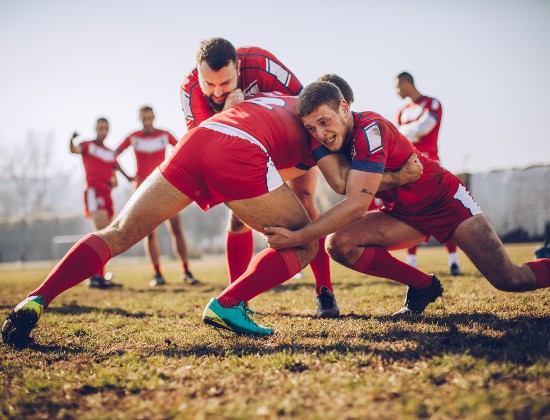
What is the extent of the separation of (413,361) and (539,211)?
18.8 meters

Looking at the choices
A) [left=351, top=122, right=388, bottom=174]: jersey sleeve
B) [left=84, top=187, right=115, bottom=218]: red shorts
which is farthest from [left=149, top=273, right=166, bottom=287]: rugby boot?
[left=351, top=122, right=388, bottom=174]: jersey sleeve

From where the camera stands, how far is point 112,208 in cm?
895

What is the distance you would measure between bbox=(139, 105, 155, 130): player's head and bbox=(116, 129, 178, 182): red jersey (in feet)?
0.49

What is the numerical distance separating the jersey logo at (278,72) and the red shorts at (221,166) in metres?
1.37

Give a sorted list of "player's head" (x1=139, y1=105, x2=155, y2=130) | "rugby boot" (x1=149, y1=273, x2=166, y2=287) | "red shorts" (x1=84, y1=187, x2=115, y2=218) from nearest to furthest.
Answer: "rugby boot" (x1=149, y1=273, x2=166, y2=287) → "red shorts" (x1=84, y1=187, x2=115, y2=218) → "player's head" (x1=139, y1=105, x2=155, y2=130)

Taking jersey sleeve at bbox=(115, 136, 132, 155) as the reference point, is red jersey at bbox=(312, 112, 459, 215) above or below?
below

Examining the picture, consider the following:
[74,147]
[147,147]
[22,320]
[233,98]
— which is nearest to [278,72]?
[233,98]

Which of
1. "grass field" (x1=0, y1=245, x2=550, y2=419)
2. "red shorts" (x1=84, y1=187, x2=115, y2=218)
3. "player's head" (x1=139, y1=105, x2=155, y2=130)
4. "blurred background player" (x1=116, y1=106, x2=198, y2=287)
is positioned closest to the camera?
"grass field" (x1=0, y1=245, x2=550, y2=419)

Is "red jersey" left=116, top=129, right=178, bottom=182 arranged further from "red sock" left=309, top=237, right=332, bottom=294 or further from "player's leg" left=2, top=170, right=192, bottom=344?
"player's leg" left=2, top=170, right=192, bottom=344

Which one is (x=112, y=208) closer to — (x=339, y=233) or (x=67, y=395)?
(x=339, y=233)

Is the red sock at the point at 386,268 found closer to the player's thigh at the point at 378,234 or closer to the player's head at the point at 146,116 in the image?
the player's thigh at the point at 378,234

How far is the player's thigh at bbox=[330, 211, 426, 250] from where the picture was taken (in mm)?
3689

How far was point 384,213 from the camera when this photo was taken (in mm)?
3965

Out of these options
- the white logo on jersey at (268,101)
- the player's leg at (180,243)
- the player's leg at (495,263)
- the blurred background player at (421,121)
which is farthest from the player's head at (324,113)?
the player's leg at (180,243)
